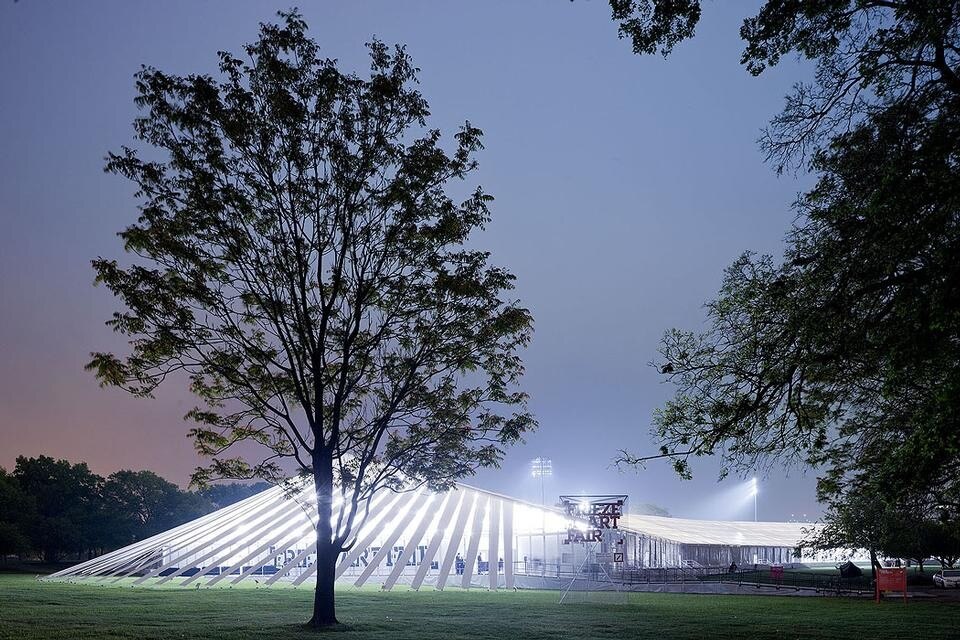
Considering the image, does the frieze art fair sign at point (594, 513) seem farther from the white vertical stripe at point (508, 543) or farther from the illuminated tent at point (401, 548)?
the white vertical stripe at point (508, 543)

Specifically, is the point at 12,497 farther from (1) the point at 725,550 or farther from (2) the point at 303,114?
(2) the point at 303,114

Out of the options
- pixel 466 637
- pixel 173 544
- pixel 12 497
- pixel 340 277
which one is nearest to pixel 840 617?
pixel 466 637

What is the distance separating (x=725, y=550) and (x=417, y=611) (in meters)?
38.8

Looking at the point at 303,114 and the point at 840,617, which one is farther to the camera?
the point at 840,617

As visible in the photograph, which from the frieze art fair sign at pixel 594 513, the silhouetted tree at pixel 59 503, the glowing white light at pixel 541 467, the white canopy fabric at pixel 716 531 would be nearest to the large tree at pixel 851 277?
the frieze art fair sign at pixel 594 513

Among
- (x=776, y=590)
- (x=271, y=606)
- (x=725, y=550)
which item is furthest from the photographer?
(x=725, y=550)

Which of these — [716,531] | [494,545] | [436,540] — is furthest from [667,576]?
[716,531]

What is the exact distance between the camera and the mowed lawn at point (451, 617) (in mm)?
15609

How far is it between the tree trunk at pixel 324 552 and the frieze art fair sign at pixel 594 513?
923 cm

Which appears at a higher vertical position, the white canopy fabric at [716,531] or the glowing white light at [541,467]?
the glowing white light at [541,467]

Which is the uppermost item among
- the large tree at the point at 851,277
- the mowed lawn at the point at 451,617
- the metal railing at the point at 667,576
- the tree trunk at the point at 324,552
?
the large tree at the point at 851,277

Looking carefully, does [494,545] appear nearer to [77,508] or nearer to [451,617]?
[451,617]

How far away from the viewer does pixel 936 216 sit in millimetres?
8141

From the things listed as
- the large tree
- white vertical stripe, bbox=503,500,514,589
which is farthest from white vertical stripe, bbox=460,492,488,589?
the large tree
